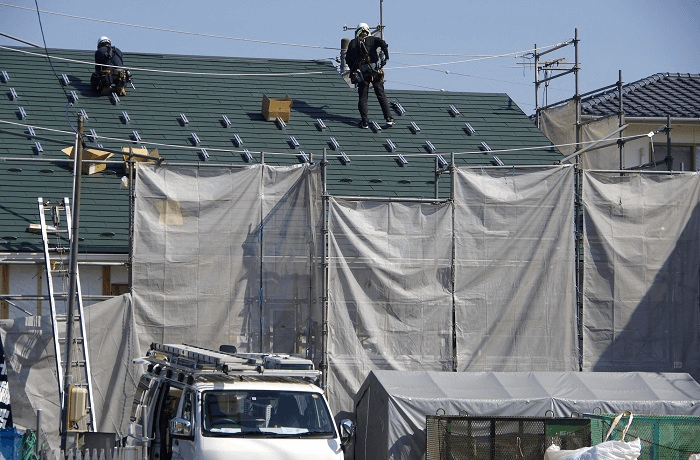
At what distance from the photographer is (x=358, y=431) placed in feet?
47.8

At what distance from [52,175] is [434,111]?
830cm

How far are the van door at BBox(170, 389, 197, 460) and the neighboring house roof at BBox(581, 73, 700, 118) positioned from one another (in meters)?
17.2

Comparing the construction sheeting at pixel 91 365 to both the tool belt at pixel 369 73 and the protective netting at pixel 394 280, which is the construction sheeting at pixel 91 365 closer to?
the protective netting at pixel 394 280

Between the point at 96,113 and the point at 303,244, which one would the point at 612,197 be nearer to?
the point at 303,244

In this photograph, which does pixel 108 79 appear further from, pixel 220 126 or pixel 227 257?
pixel 227 257

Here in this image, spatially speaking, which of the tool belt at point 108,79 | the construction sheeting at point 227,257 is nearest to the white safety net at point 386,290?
the construction sheeting at point 227,257

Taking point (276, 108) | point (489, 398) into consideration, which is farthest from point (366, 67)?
point (489, 398)

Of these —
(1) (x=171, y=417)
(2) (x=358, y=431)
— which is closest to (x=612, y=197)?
(2) (x=358, y=431)

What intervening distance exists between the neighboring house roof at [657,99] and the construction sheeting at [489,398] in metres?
11.9

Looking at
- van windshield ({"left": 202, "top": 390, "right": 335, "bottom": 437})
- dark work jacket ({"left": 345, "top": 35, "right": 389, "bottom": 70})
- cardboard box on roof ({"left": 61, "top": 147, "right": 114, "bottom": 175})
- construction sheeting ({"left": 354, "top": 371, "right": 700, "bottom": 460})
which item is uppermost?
dark work jacket ({"left": 345, "top": 35, "right": 389, "bottom": 70})

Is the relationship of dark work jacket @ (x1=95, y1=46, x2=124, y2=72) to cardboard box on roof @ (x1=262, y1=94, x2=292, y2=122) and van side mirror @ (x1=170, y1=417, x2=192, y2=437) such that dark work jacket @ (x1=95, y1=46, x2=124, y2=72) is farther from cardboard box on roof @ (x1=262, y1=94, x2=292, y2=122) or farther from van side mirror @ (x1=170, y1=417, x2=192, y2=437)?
van side mirror @ (x1=170, y1=417, x2=192, y2=437)

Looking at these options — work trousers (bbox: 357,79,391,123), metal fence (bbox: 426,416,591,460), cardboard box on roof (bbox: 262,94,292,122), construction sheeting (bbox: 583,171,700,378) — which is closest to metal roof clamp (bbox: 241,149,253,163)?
cardboard box on roof (bbox: 262,94,292,122)

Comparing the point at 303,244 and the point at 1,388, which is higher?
the point at 303,244

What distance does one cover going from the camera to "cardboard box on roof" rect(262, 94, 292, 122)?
20.0 m
